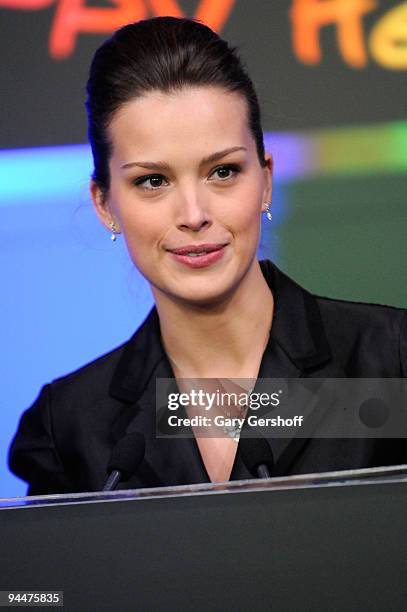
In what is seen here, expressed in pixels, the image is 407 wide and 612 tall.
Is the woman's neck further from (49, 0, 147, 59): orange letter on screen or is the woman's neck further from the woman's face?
(49, 0, 147, 59): orange letter on screen

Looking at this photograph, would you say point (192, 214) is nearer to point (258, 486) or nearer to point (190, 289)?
point (190, 289)

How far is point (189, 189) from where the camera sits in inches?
50.5

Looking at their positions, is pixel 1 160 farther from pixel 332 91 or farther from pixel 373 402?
pixel 373 402

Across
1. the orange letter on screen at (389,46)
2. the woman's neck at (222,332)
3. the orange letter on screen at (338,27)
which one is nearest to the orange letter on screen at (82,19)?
the orange letter on screen at (338,27)

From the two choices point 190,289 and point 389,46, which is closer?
point 190,289

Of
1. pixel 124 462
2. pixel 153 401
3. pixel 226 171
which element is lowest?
pixel 124 462

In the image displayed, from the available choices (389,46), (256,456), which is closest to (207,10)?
(389,46)

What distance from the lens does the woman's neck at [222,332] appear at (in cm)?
137

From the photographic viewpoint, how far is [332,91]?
1.77 meters

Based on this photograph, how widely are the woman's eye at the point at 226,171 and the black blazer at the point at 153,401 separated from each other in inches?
8.2

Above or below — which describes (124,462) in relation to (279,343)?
below

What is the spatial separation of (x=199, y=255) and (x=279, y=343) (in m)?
0.19

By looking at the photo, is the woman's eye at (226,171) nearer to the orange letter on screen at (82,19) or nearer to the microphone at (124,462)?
the microphone at (124,462)

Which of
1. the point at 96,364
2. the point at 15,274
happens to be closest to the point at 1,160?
the point at 15,274
